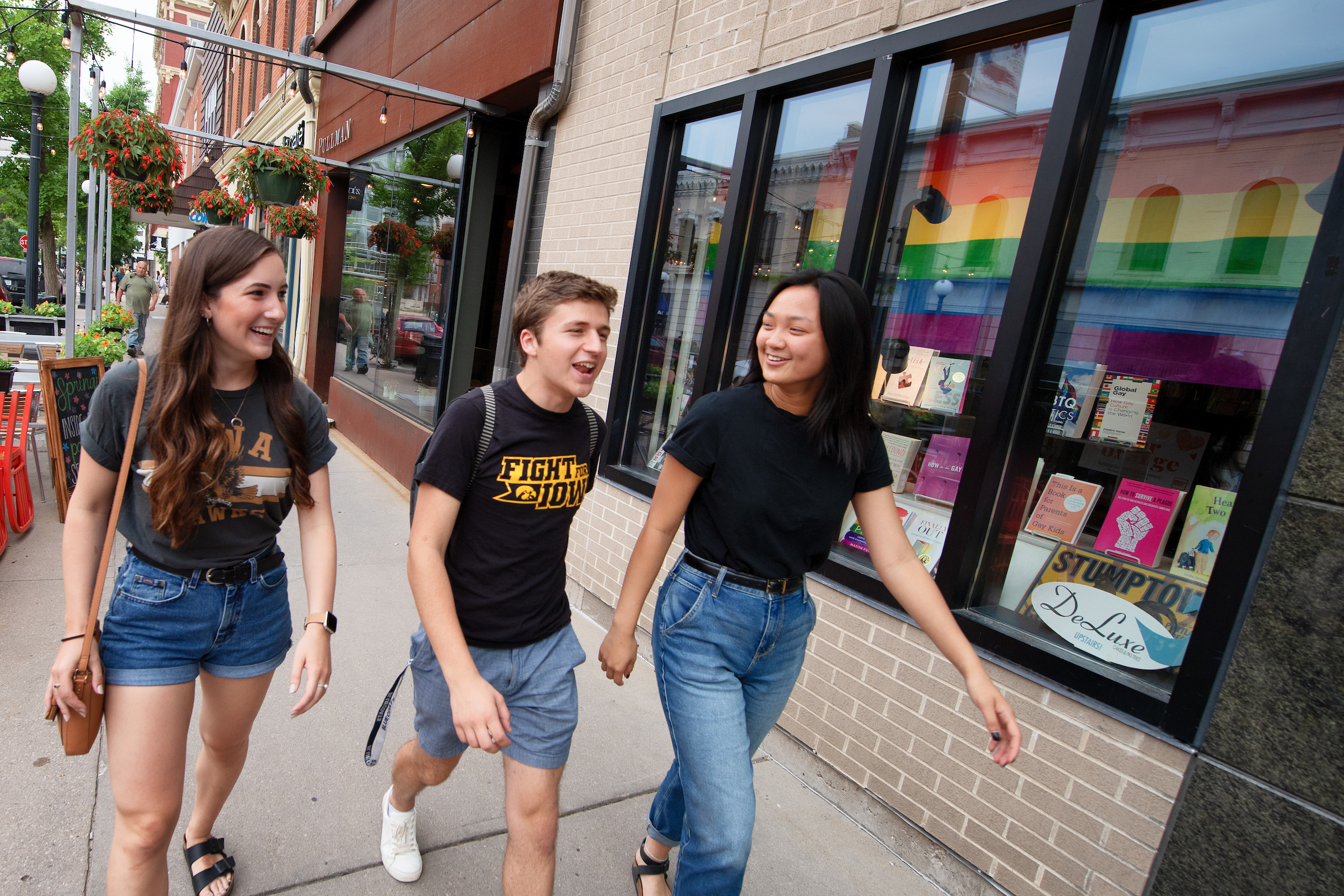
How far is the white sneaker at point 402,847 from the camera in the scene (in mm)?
2379

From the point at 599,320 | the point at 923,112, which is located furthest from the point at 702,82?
the point at 599,320

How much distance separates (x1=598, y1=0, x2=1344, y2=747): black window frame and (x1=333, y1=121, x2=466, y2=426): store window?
3.74 m

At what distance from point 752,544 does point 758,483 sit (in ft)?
0.52

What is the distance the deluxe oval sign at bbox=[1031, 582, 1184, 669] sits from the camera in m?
2.39

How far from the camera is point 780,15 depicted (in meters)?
3.66

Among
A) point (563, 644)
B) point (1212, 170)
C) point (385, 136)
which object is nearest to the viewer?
point (563, 644)

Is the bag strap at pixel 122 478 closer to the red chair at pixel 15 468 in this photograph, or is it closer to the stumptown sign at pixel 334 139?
the red chair at pixel 15 468

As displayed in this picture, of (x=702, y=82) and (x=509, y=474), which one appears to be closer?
(x=509, y=474)

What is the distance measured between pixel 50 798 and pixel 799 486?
273cm

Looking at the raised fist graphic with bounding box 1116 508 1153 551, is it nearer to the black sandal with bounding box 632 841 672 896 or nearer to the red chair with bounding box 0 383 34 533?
the black sandal with bounding box 632 841 672 896

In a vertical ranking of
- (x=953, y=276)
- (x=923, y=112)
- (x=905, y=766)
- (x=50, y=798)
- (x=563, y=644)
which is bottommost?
(x=50, y=798)

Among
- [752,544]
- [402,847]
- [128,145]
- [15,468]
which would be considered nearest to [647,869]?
[402,847]

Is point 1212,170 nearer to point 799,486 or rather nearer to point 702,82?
point 799,486

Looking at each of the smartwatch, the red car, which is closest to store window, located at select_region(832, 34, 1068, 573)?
the smartwatch
